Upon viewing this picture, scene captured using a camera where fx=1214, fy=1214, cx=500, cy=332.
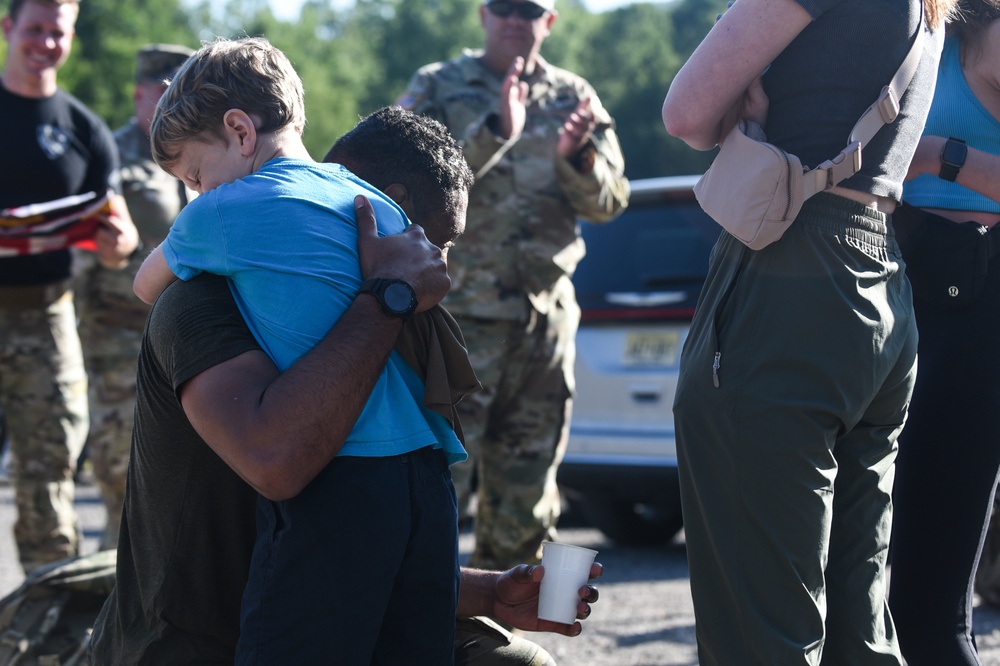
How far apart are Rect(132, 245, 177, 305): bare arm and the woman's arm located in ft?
3.25

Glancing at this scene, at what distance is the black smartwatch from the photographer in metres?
2.02

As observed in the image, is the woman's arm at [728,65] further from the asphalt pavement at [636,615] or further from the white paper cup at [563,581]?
the asphalt pavement at [636,615]

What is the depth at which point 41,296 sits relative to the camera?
16.2 ft

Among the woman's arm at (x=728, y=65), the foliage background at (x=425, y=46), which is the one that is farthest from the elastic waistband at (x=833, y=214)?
the foliage background at (x=425, y=46)

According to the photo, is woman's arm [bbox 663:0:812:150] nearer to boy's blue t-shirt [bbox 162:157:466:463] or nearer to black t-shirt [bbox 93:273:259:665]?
boy's blue t-shirt [bbox 162:157:466:463]

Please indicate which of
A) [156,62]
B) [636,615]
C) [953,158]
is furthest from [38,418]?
[953,158]

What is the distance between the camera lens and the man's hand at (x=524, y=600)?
2.33m

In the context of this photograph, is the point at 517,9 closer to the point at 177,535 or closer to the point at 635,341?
the point at 635,341

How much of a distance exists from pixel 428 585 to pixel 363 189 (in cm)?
71

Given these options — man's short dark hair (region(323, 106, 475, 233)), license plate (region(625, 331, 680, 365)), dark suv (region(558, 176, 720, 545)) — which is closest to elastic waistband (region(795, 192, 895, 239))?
man's short dark hair (region(323, 106, 475, 233))

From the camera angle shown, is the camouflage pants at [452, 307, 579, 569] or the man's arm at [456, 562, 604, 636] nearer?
the man's arm at [456, 562, 604, 636]

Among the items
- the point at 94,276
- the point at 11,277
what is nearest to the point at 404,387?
the point at 11,277

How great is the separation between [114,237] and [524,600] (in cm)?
318

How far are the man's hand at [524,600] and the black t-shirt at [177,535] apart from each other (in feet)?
1.74
